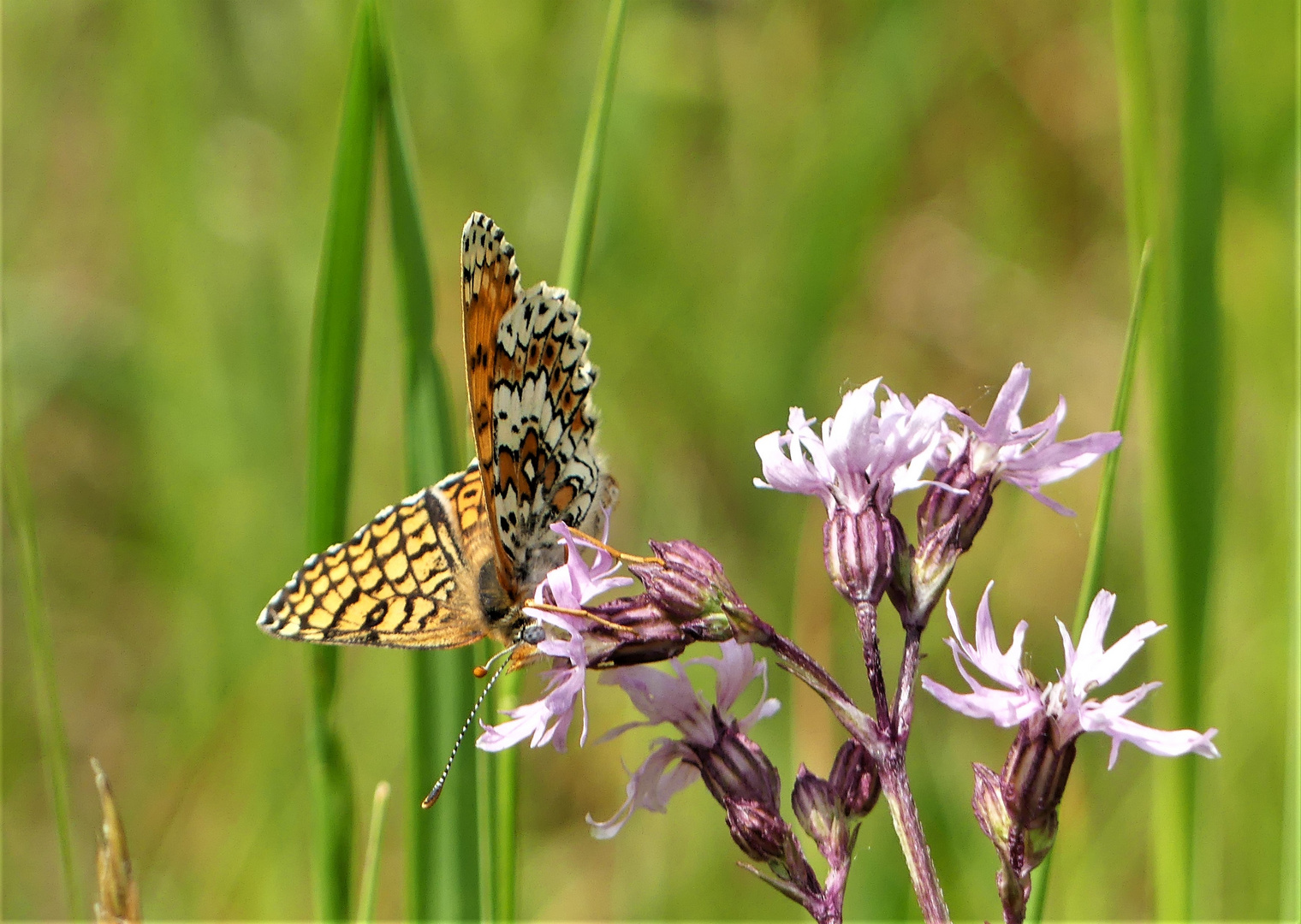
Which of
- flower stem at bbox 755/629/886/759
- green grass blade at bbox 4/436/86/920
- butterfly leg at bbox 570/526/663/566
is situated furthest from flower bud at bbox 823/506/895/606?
green grass blade at bbox 4/436/86/920

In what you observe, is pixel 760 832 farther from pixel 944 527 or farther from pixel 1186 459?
pixel 1186 459

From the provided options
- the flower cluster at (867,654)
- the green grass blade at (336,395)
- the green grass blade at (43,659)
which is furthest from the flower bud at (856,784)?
the green grass blade at (43,659)

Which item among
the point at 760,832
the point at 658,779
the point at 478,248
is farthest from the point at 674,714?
the point at 478,248

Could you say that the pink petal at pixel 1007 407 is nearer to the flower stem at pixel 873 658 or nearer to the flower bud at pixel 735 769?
the flower stem at pixel 873 658

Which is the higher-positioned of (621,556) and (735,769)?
(621,556)

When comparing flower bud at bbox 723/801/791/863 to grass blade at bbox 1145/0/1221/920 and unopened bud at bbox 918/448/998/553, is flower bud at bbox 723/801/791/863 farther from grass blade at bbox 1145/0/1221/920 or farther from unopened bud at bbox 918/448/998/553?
grass blade at bbox 1145/0/1221/920

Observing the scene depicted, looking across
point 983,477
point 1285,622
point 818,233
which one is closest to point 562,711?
point 983,477
